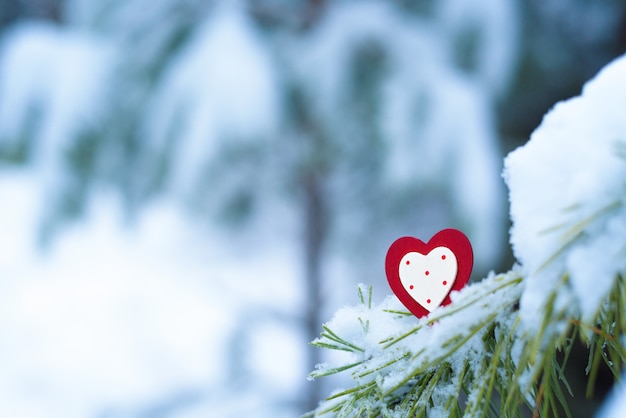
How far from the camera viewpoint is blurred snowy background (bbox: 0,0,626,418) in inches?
48.8

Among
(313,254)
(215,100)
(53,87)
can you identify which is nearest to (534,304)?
(215,100)

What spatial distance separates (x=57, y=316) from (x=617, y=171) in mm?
2485

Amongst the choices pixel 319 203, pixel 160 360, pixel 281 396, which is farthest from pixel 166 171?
pixel 160 360

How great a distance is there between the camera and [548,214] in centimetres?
21

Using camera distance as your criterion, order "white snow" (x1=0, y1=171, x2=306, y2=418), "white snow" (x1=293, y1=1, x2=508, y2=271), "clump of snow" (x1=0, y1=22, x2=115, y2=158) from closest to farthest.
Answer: "white snow" (x1=293, y1=1, x2=508, y2=271) < "clump of snow" (x1=0, y1=22, x2=115, y2=158) < "white snow" (x1=0, y1=171, x2=306, y2=418)

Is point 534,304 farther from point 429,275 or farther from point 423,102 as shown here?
point 423,102

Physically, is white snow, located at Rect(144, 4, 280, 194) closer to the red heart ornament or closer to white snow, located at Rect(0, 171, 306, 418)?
white snow, located at Rect(0, 171, 306, 418)

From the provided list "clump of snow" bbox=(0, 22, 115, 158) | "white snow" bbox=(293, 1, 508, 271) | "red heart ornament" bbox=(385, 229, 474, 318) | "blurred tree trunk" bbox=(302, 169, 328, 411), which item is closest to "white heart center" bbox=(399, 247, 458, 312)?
"red heart ornament" bbox=(385, 229, 474, 318)

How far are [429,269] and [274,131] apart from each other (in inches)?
41.2

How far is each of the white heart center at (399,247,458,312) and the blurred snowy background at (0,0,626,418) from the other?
35.9 inches

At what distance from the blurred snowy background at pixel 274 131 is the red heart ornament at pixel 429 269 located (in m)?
0.91

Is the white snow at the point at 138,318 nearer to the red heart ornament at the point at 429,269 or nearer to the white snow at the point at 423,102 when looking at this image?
the white snow at the point at 423,102

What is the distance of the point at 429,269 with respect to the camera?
295 millimetres

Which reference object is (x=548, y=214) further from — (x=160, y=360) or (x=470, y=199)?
(x=160, y=360)
